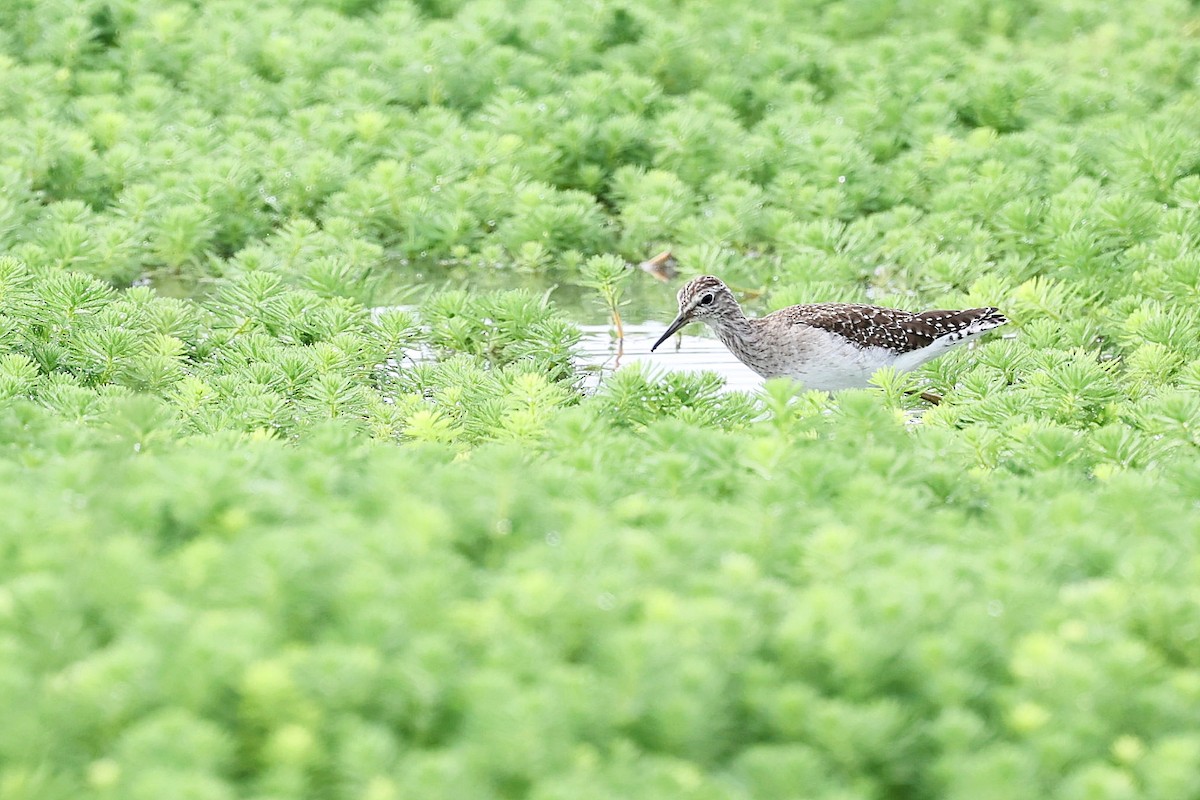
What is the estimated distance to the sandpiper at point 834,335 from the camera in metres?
9.62

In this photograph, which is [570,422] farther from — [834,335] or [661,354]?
[661,354]

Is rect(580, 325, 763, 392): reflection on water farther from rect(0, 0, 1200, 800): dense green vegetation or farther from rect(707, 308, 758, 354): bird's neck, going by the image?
rect(0, 0, 1200, 800): dense green vegetation

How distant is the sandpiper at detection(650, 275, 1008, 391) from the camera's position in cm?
962

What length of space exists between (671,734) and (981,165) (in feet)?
28.7

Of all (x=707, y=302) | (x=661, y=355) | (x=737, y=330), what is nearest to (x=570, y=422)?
(x=737, y=330)

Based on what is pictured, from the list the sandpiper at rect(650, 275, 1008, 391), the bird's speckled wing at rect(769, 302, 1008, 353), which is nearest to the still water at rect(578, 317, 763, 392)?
the sandpiper at rect(650, 275, 1008, 391)

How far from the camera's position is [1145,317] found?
9.54m

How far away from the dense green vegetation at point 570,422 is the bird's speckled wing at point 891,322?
0.28 meters

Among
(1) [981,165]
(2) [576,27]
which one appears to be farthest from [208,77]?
(1) [981,165]

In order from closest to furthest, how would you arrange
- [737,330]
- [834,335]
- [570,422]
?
[570,422] < [834,335] < [737,330]

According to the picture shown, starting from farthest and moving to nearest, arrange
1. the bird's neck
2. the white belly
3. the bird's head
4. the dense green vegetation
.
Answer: the bird's head < the bird's neck < the white belly < the dense green vegetation

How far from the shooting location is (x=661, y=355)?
11078 millimetres

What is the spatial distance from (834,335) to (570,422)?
127 inches

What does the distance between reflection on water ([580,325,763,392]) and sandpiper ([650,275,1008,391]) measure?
46 centimetres
